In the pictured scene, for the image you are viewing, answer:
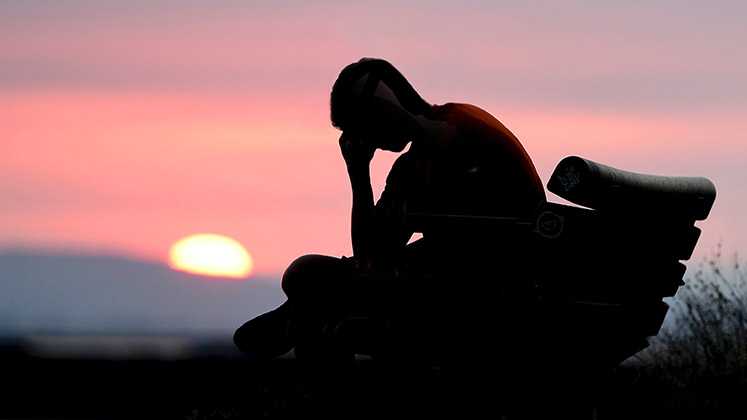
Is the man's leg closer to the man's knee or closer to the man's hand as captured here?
the man's knee

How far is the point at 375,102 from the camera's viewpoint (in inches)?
225

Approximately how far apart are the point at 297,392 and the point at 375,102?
5.62 metres

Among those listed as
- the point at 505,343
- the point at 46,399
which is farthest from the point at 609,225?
the point at 46,399

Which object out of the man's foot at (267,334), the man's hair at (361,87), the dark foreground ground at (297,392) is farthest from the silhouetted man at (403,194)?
the dark foreground ground at (297,392)

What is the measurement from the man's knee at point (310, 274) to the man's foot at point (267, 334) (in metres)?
0.19

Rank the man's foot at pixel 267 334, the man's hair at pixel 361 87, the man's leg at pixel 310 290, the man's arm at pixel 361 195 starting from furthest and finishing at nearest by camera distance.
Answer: the man's foot at pixel 267 334 → the man's leg at pixel 310 290 → the man's arm at pixel 361 195 → the man's hair at pixel 361 87

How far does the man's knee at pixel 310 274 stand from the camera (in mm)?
5930

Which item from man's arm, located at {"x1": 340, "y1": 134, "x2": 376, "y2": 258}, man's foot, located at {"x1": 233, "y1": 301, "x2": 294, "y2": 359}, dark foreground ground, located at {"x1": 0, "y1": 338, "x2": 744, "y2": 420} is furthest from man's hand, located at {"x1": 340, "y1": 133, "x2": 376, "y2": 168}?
dark foreground ground, located at {"x1": 0, "y1": 338, "x2": 744, "y2": 420}

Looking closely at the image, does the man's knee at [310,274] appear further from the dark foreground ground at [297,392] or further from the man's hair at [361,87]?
the man's hair at [361,87]

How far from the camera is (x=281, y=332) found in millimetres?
6168

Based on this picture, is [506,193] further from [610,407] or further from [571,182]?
[610,407]

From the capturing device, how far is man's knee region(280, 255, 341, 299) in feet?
19.5

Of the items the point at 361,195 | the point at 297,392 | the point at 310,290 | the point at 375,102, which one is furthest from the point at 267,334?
the point at 297,392

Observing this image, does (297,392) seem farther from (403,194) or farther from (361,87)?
(361,87)
